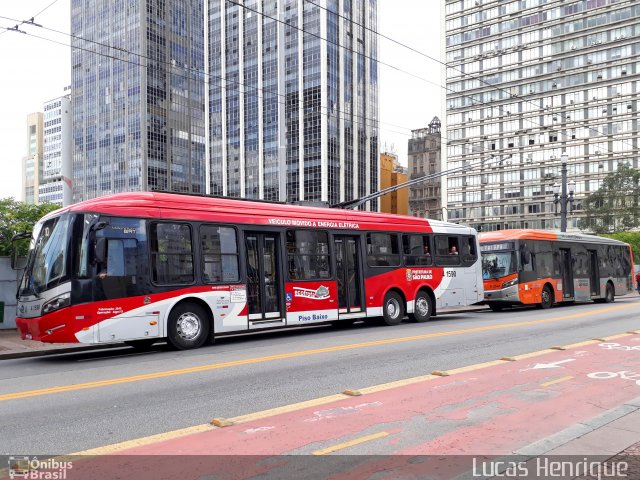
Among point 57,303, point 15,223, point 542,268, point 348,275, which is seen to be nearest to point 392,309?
point 348,275

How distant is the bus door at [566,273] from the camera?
999 inches

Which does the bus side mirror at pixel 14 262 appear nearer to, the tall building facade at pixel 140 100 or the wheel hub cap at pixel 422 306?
the wheel hub cap at pixel 422 306

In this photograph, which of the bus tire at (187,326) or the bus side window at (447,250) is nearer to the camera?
the bus tire at (187,326)

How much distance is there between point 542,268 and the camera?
24.0 meters

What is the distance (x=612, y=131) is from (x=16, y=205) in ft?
269

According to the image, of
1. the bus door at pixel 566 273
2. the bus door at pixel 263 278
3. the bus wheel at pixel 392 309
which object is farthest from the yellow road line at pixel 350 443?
the bus door at pixel 566 273

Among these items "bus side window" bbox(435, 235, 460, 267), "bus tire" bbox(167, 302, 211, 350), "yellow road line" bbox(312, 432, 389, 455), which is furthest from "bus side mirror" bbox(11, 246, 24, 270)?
"bus side window" bbox(435, 235, 460, 267)

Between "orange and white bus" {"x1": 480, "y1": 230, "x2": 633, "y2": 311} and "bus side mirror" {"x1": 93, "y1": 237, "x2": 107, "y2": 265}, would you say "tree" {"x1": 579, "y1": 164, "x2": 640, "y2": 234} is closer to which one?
"orange and white bus" {"x1": 480, "y1": 230, "x2": 633, "y2": 311}

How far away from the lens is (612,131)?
89000mm

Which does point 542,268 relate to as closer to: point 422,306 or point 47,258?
point 422,306

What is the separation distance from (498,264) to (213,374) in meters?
A: 16.5

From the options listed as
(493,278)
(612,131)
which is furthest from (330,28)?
(493,278)

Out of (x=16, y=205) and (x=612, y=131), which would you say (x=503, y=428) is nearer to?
(x=16, y=205)

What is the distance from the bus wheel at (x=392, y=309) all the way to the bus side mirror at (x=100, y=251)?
8.31m
